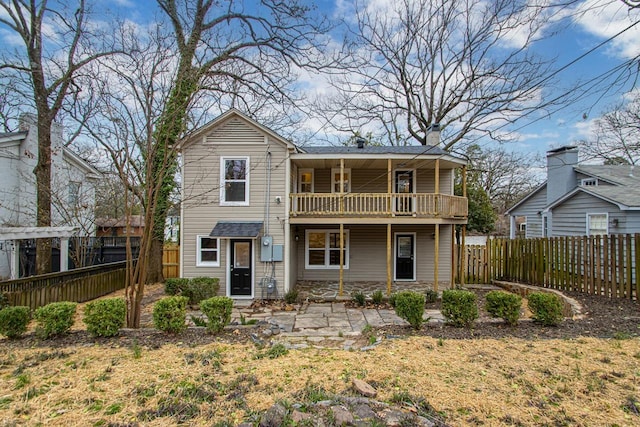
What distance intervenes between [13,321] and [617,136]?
2960cm

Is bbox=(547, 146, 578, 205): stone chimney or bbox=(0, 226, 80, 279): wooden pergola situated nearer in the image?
bbox=(0, 226, 80, 279): wooden pergola

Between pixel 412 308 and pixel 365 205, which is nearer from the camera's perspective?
pixel 412 308

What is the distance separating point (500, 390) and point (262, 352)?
3466 mm

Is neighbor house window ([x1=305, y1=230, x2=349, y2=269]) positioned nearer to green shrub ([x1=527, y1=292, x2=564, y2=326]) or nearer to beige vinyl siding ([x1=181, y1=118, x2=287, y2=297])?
beige vinyl siding ([x1=181, y1=118, x2=287, y2=297])

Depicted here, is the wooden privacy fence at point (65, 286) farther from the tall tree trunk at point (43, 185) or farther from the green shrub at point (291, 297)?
the green shrub at point (291, 297)

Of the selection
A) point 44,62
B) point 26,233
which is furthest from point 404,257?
point 44,62

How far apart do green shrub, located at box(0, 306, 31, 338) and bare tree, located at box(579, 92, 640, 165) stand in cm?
2424

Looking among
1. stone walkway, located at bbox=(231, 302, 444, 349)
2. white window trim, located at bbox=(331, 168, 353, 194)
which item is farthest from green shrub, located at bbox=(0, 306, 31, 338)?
white window trim, located at bbox=(331, 168, 353, 194)

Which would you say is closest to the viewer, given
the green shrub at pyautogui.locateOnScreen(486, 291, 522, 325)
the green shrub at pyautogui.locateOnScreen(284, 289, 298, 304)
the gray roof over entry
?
the green shrub at pyautogui.locateOnScreen(486, 291, 522, 325)

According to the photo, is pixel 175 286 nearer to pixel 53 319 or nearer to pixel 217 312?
pixel 53 319

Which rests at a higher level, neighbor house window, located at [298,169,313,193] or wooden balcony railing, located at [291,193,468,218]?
neighbor house window, located at [298,169,313,193]

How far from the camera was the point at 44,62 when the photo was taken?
1090 centimetres

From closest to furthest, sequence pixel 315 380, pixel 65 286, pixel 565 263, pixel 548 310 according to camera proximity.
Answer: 1. pixel 315 380
2. pixel 548 310
3. pixel 65 286
4. pixel 565 263

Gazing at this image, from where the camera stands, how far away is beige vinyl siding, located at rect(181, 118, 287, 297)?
1067 centimetres
